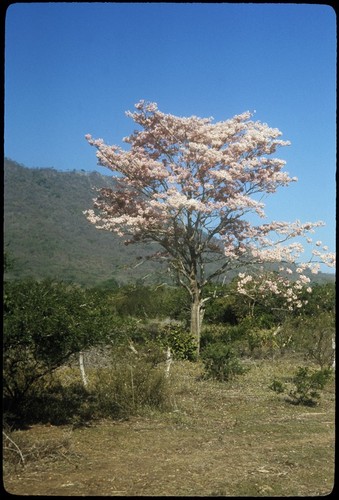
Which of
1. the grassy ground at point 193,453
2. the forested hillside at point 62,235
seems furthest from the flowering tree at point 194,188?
the forested hillside at point 62,235

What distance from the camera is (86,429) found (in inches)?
300

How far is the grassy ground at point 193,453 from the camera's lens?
5508mm

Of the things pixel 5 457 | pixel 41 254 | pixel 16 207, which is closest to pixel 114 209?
pixel 5 457

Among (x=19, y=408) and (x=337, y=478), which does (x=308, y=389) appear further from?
(x=337, y=478)

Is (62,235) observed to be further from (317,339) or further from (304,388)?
(304,388)

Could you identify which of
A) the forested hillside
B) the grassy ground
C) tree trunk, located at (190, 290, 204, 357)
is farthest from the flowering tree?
the forested hillside

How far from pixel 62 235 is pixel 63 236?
26 centimetres

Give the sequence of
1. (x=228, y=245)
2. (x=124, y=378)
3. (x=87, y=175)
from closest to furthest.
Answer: (x=124, y=378) < (x=228, y=245) < (x=87, y=175)

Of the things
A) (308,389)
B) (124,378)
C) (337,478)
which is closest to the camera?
(337,478)

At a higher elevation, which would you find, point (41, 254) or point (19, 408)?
point (41, 254)

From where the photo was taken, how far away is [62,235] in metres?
42.3

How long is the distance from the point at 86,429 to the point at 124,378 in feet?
3.02

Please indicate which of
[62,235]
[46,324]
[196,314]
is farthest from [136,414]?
[62,235]

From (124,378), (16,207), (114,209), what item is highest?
(16,207)
